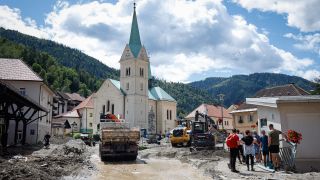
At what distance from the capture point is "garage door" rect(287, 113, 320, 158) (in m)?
15.3

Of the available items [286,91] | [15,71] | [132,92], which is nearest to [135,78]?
[132,92]

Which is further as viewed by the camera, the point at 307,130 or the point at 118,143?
the point at 118,143

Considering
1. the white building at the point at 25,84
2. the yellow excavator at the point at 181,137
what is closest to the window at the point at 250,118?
the yellow excavator at the point at 181,137

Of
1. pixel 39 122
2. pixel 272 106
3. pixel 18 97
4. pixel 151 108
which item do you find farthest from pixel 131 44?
pixel 272 106

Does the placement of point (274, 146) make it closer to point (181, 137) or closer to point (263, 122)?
point (263, 122)

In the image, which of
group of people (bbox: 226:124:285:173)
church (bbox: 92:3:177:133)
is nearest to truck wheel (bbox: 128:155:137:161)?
group of people (bbox: 226:124:285:173)

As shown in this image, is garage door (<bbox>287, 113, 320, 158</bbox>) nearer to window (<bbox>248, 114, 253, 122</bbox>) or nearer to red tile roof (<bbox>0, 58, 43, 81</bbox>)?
red tile roof (<bbox>0, 58, 43, 81</bbox>)

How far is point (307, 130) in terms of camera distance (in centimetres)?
1533

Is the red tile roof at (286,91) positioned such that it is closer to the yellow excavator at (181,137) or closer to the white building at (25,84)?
the yellow excavator at (181,137)

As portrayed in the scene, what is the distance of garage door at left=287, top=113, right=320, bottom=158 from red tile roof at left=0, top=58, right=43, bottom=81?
27866mm

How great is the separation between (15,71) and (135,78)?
3844cm

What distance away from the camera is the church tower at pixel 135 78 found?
71.6 m

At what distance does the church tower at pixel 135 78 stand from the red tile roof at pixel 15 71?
116ft

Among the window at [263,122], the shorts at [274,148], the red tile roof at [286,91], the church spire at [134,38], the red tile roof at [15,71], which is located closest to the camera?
the shorts at [274,148]
